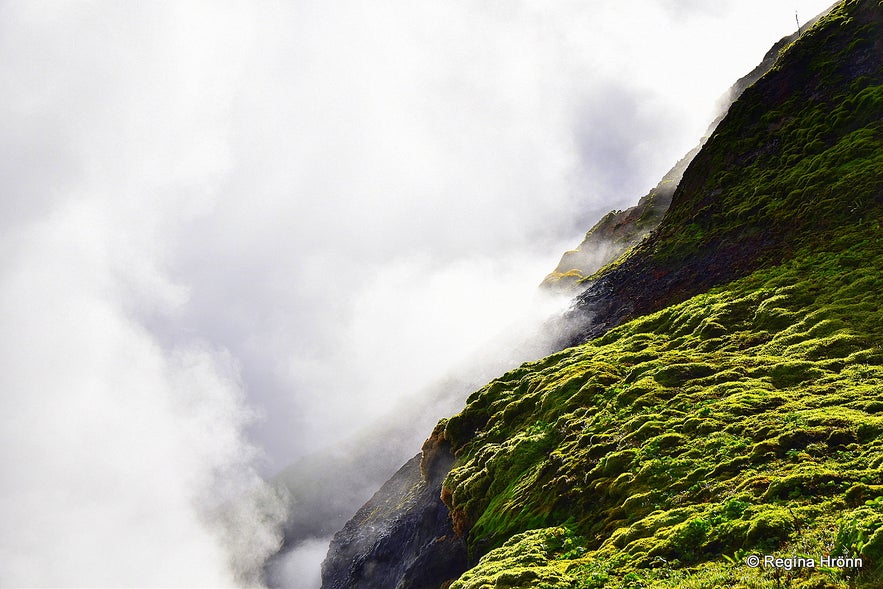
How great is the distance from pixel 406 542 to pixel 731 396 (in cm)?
3316

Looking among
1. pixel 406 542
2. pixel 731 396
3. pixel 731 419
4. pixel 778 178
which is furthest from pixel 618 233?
pixel 731 419

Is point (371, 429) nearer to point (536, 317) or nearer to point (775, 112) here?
point (536, 317)

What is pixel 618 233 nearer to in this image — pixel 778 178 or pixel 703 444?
pixel 778 178

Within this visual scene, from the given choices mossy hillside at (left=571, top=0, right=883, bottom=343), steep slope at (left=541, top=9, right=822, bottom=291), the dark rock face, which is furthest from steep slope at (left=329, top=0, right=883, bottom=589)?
steep slope at (left=541, top=9, right=822, bottom=291)

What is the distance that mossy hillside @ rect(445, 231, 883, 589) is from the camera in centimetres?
1772

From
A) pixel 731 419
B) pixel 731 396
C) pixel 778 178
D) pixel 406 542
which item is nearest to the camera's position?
pixel 731 419

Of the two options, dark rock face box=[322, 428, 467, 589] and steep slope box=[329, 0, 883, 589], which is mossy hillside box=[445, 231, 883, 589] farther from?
dark rock face box=[322, 428, 467, 589]

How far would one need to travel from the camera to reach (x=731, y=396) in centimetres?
2892

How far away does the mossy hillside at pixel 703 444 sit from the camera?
17.7 metres

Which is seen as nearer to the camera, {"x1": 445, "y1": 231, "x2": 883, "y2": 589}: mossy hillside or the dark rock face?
{"x1": 445, "y1": 231, "x2": 883, "y2": 589}: mossy hillside

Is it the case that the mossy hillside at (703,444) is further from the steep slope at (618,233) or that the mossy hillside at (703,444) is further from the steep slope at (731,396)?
the steep slope at (618,233)

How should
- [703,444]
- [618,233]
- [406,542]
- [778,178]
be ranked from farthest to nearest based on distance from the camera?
[618,233], [778,178], [406,542], [703,444]

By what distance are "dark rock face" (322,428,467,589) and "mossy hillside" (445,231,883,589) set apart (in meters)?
3.56

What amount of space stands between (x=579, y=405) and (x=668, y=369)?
21.1 feet
